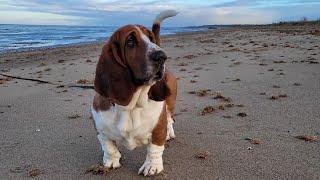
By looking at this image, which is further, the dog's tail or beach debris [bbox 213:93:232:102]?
beach debris [bbox 213:93:232:102]

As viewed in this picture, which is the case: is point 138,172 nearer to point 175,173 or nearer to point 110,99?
point 175,173

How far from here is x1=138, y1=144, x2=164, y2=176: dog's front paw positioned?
3.47 meters

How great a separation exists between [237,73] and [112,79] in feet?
16.7

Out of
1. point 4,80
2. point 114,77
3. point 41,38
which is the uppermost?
point 114,77

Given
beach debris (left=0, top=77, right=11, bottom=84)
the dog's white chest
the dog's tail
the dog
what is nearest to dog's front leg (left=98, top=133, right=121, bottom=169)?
the dog

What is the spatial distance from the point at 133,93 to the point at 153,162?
25.2 inches

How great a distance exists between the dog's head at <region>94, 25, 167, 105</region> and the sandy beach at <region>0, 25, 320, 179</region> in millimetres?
805

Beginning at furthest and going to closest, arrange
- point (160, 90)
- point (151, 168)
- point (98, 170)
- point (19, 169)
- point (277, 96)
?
point (277, 96)
point (19, 169)
point (98, 170)
point (151, 168)
point (160, 90)

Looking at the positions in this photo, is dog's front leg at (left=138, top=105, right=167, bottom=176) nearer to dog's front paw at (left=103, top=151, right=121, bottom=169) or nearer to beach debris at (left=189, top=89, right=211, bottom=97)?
dog's front paw at (left=103, top=151, right=121, bottom=169)

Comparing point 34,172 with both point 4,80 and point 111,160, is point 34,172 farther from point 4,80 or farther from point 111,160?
point 4,80

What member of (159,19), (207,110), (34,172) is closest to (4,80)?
(207,110)

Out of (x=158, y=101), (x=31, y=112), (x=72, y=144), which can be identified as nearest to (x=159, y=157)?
(x=158, y=101)

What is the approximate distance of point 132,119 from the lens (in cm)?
330

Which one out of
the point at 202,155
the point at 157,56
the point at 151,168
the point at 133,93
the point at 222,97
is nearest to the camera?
the point at 157,56
